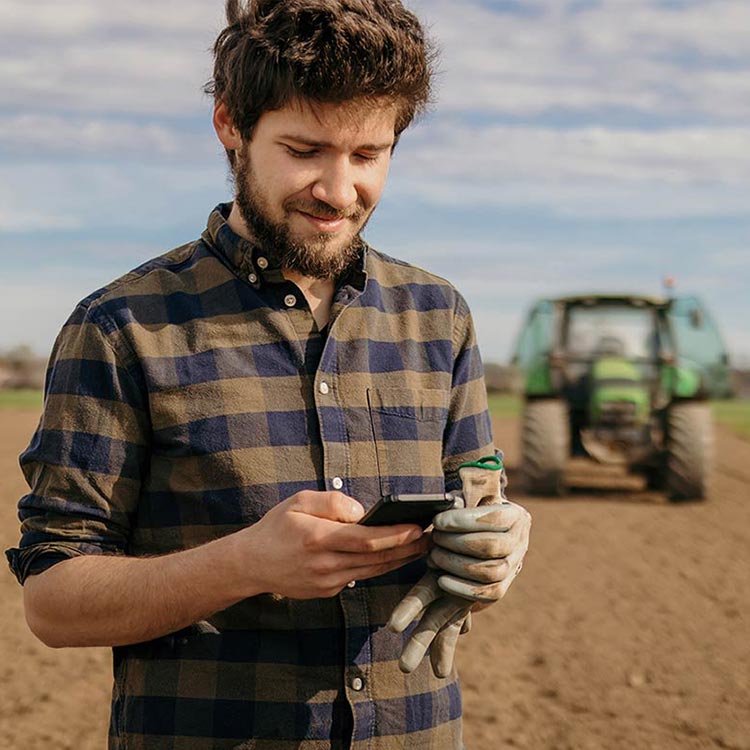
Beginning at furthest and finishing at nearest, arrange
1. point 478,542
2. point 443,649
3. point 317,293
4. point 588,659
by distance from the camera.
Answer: point 588,659
point 317,293
point 443,649
point 478,542

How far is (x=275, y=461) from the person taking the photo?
1946 mm

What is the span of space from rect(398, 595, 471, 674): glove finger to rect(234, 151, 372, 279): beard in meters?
0.58

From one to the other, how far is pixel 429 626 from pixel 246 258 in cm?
67

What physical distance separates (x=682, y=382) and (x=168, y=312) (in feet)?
29.3

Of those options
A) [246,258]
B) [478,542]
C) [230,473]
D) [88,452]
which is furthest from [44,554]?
[478,542]

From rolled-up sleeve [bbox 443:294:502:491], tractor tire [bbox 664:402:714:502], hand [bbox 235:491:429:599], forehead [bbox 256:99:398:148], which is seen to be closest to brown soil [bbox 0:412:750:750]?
tractor tire [bbox 664:402:714:502]

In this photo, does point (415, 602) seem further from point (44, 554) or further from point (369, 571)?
point (44, 554)

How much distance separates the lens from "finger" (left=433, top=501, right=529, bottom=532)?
6.05ft

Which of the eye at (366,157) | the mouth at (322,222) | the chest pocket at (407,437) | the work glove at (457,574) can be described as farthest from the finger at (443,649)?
the eye at (366,157)

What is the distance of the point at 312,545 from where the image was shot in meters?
1.73

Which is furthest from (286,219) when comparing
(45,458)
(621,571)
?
(621,571)

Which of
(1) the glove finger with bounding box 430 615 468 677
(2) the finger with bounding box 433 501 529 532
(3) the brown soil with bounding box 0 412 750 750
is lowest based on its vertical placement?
(3) the brown soil with bounding box 0 412 750 750

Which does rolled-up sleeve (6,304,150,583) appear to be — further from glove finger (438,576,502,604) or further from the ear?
glove finger (438,576,502,604)

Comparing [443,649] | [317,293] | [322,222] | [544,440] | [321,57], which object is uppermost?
[321,57]
